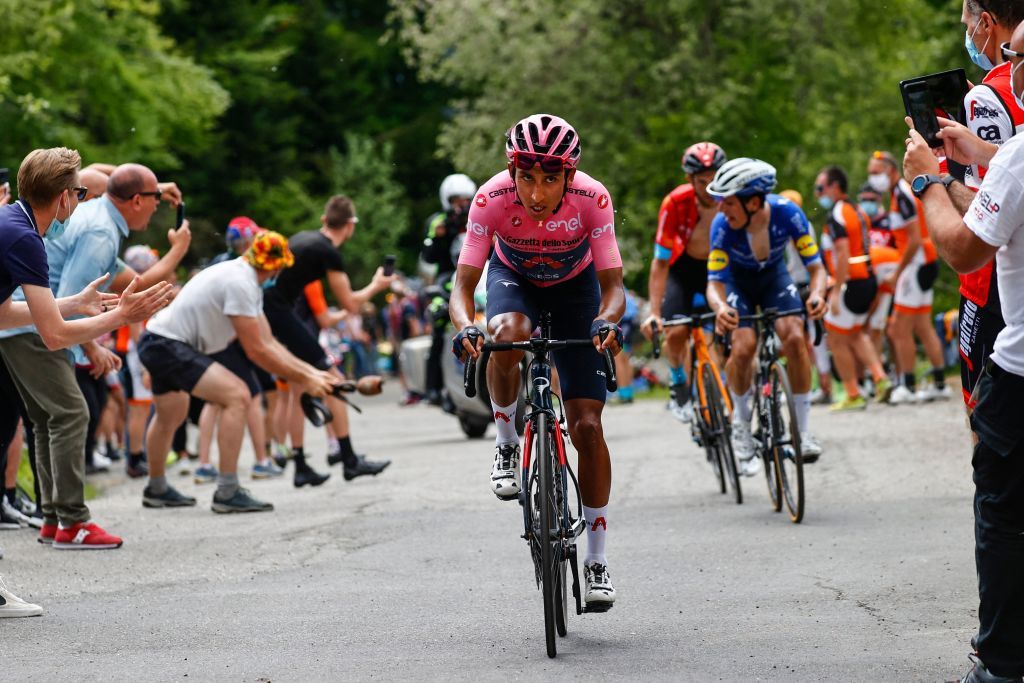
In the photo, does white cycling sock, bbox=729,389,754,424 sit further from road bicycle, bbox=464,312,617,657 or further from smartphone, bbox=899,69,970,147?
smartphone, bbox=899,69,970,147

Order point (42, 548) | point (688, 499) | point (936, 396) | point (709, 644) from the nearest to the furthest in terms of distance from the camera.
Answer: point (709, 644) < point (42, 548) < point (688, 499) < point (936, 396)

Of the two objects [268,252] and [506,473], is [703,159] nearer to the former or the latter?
[268,252]

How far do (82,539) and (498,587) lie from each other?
298 cm

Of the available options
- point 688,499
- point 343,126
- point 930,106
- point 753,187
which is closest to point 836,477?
point 688,499

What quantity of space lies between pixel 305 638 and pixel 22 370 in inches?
128

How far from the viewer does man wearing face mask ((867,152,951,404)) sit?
16.3m

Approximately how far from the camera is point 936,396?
16.8 metres

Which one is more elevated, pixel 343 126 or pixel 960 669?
pixel 343 126

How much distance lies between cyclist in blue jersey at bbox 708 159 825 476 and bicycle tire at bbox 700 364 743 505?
0.10 metres

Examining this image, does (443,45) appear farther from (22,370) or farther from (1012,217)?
(1012,217)

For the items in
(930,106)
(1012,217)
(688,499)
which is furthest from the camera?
(688,499)

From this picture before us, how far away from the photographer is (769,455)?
9992 mm

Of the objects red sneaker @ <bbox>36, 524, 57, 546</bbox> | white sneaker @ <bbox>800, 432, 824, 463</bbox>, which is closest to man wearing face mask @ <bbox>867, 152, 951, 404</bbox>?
white sneaker @ <bbox>800, 432, 824, 463</bbox>

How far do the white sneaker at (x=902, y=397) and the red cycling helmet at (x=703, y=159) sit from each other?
6.32 metres
